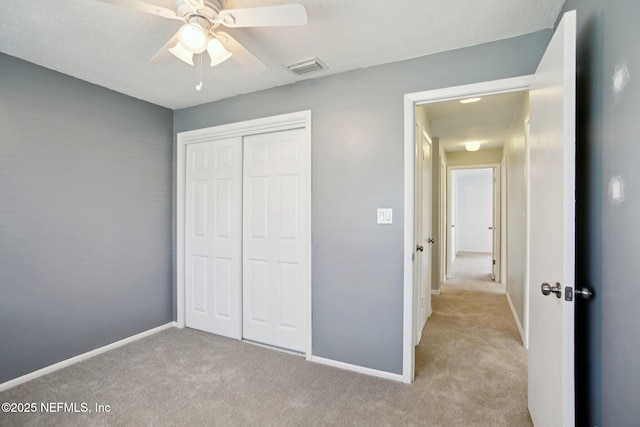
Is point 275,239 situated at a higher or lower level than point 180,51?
lower

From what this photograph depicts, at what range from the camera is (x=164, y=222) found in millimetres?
3277

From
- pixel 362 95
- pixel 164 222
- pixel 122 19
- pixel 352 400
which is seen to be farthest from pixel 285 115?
pixel 352 400

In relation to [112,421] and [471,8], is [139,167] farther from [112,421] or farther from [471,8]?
[471,8]

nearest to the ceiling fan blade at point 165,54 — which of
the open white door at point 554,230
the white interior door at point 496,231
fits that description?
the open white door at point 554,230

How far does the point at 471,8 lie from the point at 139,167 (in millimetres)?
3045

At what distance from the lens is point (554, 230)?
1342 millimetres

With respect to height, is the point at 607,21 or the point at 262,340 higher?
the point at 607,21

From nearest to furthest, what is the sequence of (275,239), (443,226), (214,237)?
(275,239)
(214,237)
(443,226)

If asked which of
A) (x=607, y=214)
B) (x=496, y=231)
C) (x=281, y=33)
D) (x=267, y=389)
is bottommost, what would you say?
(x=267, y=389)

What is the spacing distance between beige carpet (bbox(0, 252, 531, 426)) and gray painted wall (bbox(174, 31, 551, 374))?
Result: 30 cm

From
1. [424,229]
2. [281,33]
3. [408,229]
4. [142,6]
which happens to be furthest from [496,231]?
[142,6]

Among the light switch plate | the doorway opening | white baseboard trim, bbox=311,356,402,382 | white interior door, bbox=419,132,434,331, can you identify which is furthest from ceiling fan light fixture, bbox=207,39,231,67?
the doorway opening

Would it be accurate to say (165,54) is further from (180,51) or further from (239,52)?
(239,52)

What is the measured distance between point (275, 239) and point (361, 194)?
952 millimetres
